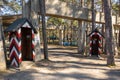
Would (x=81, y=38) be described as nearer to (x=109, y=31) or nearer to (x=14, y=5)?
(x=109, y=31)

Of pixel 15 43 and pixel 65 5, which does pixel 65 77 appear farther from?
pixel 65 5

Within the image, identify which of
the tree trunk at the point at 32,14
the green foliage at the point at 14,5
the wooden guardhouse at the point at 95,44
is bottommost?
the wooden guardhouse at the point at 95,44

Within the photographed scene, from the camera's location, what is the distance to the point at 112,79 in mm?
9703

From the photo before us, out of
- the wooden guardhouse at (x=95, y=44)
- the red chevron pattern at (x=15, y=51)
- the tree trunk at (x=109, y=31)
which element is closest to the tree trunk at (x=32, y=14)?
the red chevron pattern at (x=15, y=51)

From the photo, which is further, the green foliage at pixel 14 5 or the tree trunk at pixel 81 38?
the green foliage at pixel 14 5

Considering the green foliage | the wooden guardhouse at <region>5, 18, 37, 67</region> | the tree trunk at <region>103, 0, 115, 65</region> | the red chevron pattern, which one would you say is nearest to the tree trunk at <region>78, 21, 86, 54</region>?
the tree trunk at <region>103, 0, 115, 65</region>

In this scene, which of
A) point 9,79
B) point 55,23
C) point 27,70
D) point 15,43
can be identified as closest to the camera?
point 9,79

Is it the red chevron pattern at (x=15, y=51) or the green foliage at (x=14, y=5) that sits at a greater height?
the green foliage at (x=14, y=5)

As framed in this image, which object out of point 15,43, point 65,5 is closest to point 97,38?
point 65,5

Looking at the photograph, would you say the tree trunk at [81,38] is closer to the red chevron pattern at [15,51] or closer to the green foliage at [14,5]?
the red chevron pattern at [15,51]

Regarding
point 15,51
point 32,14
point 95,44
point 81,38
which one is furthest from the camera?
point 81,38

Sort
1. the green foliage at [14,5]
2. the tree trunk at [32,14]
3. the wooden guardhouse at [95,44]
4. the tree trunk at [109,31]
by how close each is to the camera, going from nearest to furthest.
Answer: the tree trunk at [109,31]
the tree trunk at [32,14]
the wooden guardhouse at [95,44]
the green foliage at [14,5]

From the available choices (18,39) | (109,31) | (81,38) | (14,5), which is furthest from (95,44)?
(14,5)

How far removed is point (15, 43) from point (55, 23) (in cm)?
3505
